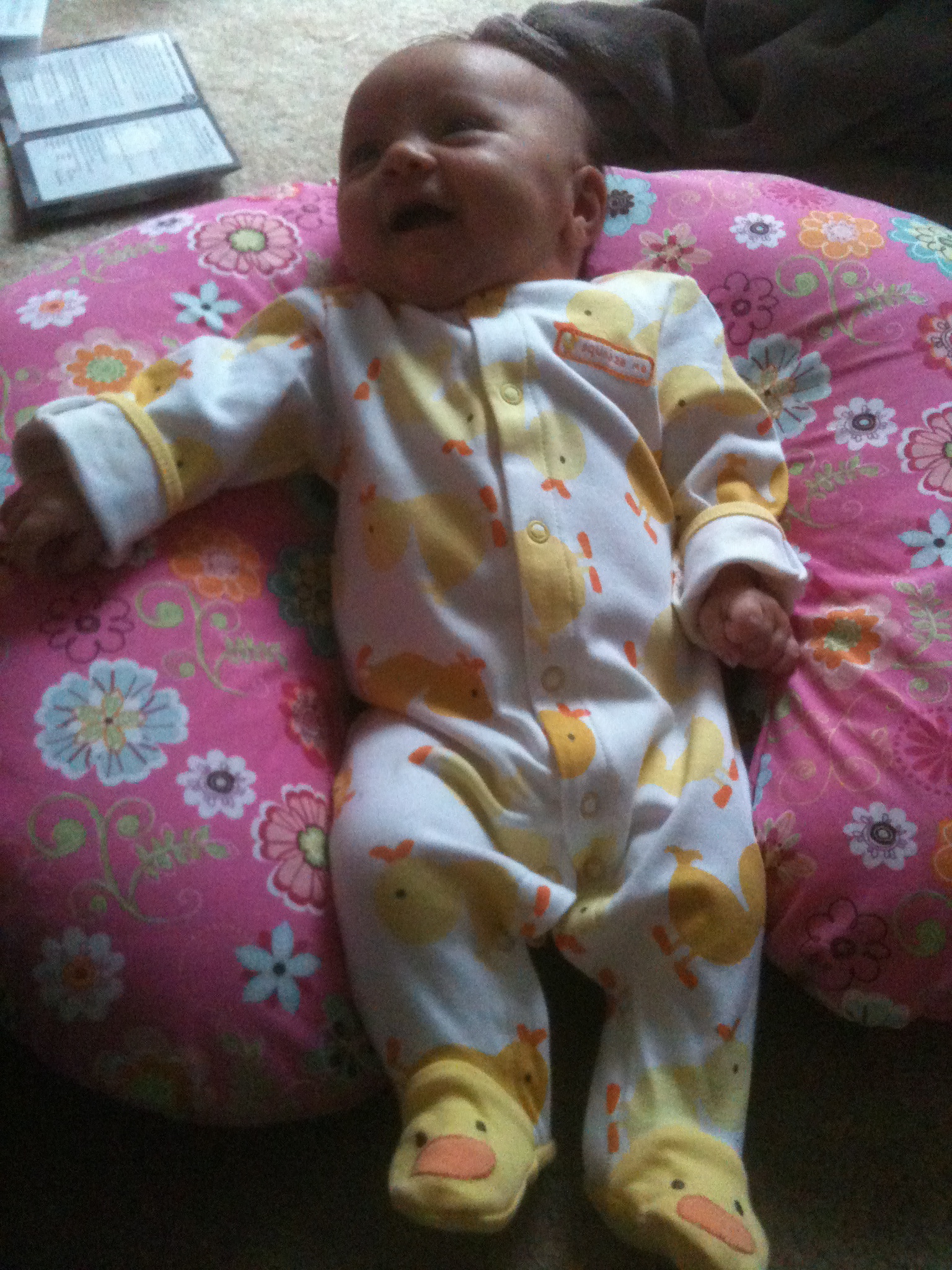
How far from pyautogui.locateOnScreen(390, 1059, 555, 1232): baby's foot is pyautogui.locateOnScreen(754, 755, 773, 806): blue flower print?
29cm

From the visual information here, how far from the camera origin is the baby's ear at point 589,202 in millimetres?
1021

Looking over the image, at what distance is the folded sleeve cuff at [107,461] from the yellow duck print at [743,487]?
44cm

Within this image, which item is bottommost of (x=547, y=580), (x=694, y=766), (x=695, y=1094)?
(x=695, y=1094)

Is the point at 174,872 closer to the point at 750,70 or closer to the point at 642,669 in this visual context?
the point at 642,669

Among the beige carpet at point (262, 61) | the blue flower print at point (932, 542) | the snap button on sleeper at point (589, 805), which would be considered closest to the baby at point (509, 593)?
the snap button on sleeper at point (589, 805)

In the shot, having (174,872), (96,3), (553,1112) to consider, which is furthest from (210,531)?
(96,3)

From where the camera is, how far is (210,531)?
90 cm

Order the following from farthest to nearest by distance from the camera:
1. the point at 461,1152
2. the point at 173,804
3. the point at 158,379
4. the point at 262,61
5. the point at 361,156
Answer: the point at 262,61, the point at 361,156, the point at 158,379, the point at 173,804, the point at 461,1152

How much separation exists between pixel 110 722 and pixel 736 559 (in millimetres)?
479

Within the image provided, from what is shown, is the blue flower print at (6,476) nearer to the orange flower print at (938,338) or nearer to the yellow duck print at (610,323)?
the yellow duck print at (610,323)

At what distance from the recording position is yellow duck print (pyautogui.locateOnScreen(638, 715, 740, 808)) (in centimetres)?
82

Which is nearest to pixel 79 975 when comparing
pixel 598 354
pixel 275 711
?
pixel 275 711

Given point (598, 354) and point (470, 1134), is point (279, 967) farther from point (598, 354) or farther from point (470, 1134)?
point (598, 354)

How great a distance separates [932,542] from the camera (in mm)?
892
